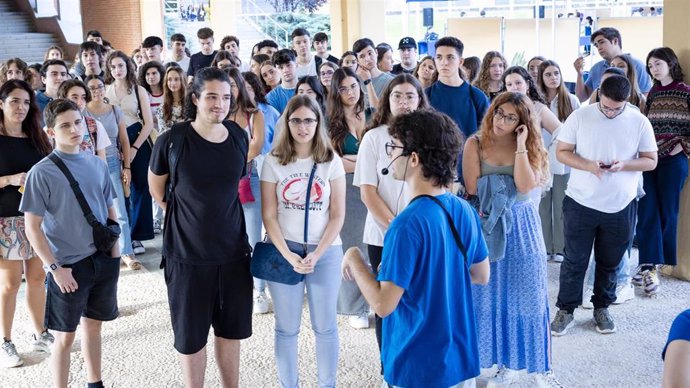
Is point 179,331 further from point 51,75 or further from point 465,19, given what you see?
point 465,19

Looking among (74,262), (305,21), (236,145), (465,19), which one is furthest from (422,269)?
(305,21)

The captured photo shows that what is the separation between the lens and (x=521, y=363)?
4.06 metres

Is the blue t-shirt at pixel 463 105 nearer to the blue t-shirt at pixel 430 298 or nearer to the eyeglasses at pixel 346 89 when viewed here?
the eyeglasses at pixel 346 89

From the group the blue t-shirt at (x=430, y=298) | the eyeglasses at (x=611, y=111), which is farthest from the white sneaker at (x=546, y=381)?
the eyeglasses at (x=611, y=111)

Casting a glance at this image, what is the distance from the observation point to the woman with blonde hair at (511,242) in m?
3.99

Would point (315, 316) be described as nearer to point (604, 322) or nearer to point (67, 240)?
point (67, 240)

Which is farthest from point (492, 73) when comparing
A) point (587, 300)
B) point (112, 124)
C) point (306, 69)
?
point (112, 124)

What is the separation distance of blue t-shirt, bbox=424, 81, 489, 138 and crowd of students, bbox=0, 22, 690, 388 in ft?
0.03

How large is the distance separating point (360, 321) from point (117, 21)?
52.8ft

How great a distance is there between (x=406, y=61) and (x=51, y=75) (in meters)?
3.53

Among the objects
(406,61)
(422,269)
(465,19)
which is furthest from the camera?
(465,19)

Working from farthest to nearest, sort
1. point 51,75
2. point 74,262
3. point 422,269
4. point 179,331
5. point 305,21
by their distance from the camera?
point 305,21 → point 51,75 → point 74,262 → point 179,331 → point 422,269

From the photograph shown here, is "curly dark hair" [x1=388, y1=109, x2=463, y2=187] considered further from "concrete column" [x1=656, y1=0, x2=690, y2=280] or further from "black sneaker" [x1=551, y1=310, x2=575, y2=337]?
"concrete column" [x1=656, y1=0, x2=690, y2=280]

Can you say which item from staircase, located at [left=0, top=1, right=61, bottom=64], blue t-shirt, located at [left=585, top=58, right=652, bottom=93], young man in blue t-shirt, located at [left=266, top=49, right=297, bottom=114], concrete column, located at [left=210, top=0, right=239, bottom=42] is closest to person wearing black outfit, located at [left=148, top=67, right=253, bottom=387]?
young man in blue t-shirt, located at [left=266, top=49, right=297, bottom=114]
